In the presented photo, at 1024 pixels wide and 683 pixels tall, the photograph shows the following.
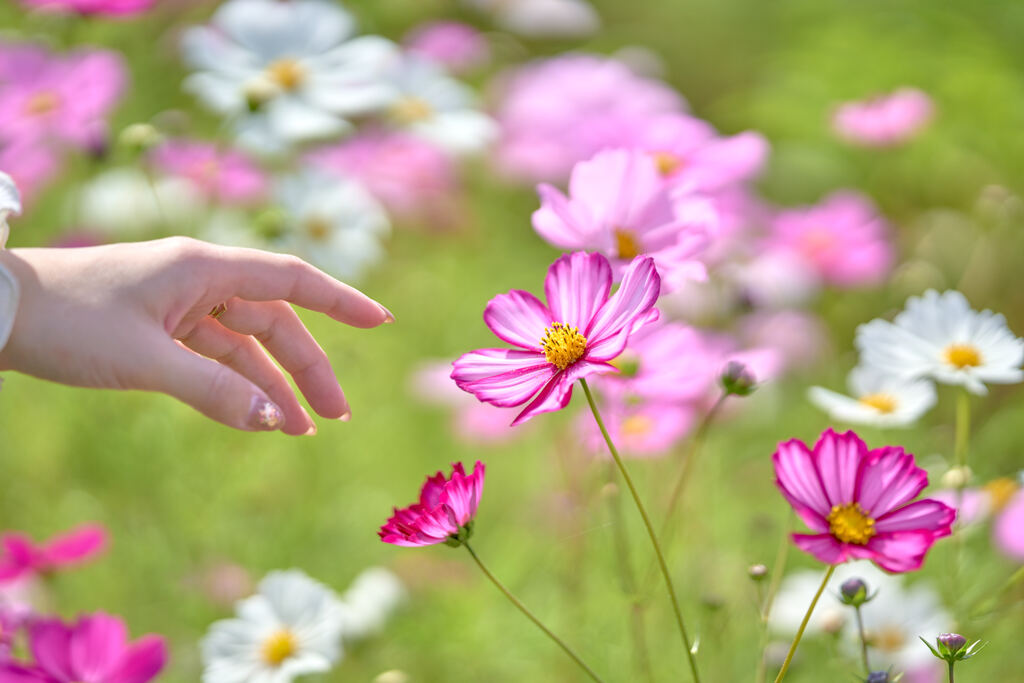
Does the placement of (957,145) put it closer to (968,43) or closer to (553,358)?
(968,43)

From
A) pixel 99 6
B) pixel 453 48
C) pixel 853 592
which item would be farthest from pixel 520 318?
pixel 453 48

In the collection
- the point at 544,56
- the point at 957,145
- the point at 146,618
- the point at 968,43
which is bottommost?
the point at 146,618

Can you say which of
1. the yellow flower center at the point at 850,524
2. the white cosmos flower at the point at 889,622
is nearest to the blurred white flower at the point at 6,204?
the yellow flower center at the point at 850,524

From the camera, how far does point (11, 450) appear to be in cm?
137

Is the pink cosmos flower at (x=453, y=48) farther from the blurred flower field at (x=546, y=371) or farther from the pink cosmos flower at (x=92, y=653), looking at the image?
the pink cosmos flower at (x=92, y=653)

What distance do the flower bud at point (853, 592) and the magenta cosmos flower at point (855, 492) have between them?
0.17 ft

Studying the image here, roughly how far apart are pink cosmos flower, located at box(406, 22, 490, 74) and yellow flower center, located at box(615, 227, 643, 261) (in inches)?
45.6

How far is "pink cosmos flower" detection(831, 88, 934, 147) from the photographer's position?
1.29 metres

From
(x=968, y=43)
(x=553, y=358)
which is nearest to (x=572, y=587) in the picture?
(x=553, y=358)

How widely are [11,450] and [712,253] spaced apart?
1016 mm

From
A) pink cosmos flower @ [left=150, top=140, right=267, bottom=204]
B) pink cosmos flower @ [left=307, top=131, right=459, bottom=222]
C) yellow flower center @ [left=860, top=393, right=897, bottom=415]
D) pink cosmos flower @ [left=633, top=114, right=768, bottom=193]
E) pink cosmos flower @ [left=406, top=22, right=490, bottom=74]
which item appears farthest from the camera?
pink cosmos flower @ [left=406, top=22, right=490, bottom=74]

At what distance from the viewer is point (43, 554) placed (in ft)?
2.62

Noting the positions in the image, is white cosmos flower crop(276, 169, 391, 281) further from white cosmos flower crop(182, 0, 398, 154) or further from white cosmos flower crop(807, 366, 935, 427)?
white cosmos flower crop(807, 366, 935, 427)

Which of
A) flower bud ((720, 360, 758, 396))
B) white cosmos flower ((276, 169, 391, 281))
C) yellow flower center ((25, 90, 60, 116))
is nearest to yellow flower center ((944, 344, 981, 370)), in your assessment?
flower bud ((720, 360, 758, 396))
